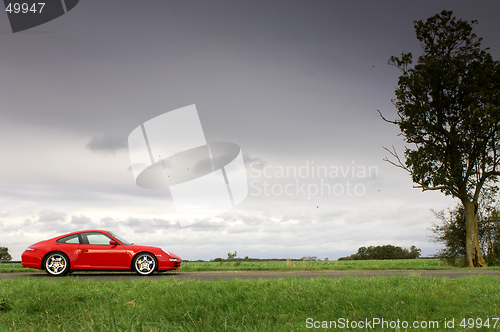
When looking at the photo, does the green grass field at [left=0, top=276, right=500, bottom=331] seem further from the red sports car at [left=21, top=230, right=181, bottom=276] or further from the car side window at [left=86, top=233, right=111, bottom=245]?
the car side window at [left=86, top=233, right=111, bottom=245]

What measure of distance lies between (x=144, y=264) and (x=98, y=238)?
6.37 feet

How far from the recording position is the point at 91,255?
11.8 m

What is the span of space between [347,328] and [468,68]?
26.1 m

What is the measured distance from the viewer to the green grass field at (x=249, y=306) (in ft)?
14.3

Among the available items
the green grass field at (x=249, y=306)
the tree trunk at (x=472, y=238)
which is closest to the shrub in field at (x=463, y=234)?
the tree trunk at (x=472, y=238)

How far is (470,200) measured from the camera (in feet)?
78.6

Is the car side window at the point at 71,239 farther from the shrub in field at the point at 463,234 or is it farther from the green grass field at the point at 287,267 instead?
the shrub in field at the point at 463,234

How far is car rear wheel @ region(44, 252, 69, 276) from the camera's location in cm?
1168

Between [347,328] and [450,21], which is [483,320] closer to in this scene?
[347,328]

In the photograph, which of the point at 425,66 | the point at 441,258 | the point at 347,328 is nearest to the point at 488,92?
the point at 425,66
